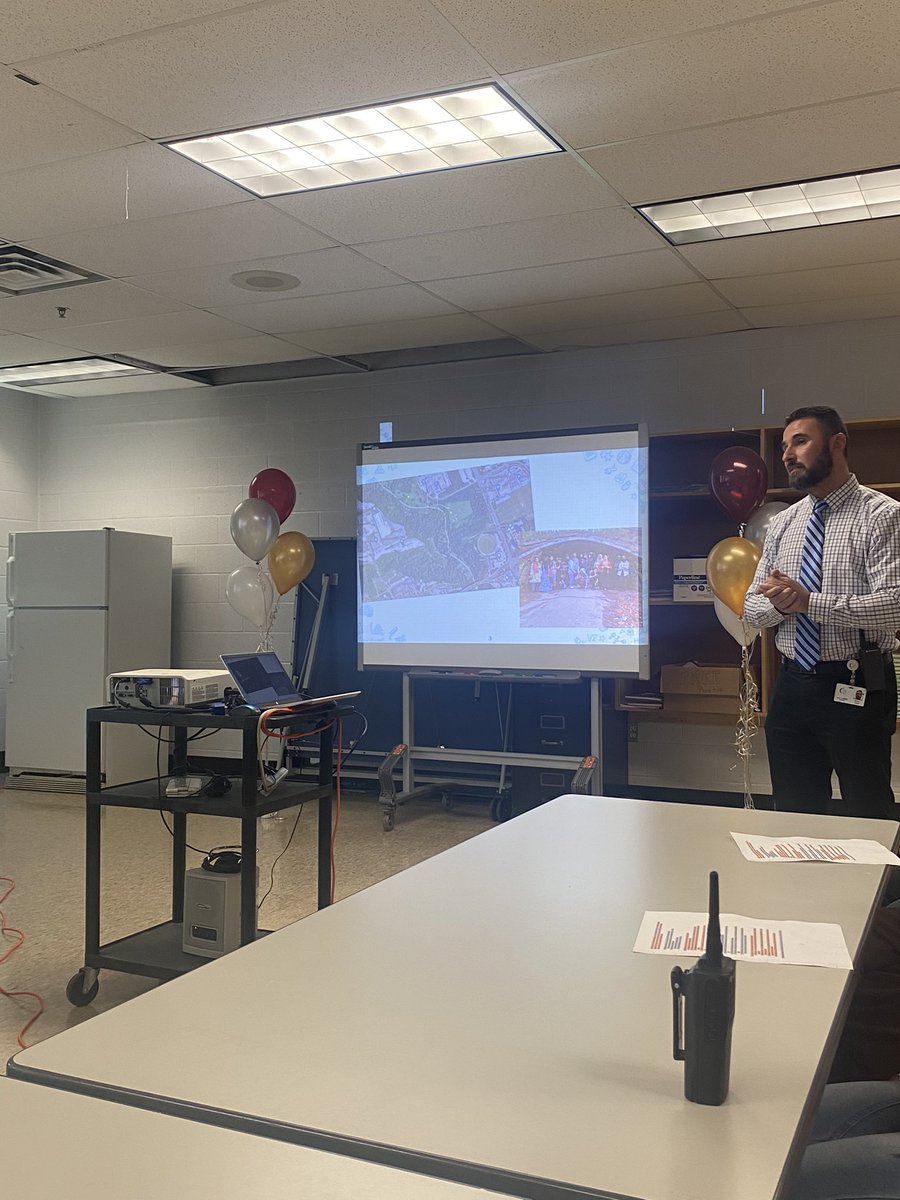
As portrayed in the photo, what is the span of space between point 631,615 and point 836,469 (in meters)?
2.03

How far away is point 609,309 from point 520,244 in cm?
105

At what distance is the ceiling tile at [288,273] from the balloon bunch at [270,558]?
106 cm

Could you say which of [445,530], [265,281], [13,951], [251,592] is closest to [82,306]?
[265,281]

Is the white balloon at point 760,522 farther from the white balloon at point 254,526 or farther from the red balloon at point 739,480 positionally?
the white balloon at point 254,526

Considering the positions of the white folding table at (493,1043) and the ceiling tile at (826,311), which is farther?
the ceiling tile at (826,311)

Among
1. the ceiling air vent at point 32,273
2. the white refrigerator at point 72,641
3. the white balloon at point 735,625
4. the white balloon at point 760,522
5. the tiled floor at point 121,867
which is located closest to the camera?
the tiled floor at point 121,867

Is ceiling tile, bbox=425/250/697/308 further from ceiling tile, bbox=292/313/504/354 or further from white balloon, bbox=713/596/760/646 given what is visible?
white balloon, bbox=713/596/760/646

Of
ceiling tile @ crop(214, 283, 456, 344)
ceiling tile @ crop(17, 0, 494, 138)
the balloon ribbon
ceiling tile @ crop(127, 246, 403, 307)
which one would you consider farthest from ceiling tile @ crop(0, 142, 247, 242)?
the balloon ribbon

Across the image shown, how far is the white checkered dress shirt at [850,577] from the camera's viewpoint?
9.96 feet

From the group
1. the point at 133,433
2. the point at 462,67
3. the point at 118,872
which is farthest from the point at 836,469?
the point at 133,433

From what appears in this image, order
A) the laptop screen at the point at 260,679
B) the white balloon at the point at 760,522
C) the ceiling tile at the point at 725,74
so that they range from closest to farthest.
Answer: the ceiling tile at the point at 725,74, the laptop screen at the point at 260,679, the white balloon at the point at 760,522

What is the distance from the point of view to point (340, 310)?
201 inches

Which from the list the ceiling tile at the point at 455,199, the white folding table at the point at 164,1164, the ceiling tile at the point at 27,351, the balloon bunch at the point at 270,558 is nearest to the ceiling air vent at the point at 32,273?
the ceiling tile at the point at 27,351

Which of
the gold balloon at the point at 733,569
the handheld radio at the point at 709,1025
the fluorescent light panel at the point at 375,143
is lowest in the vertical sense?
the handheld radio at the point at 709,1025
